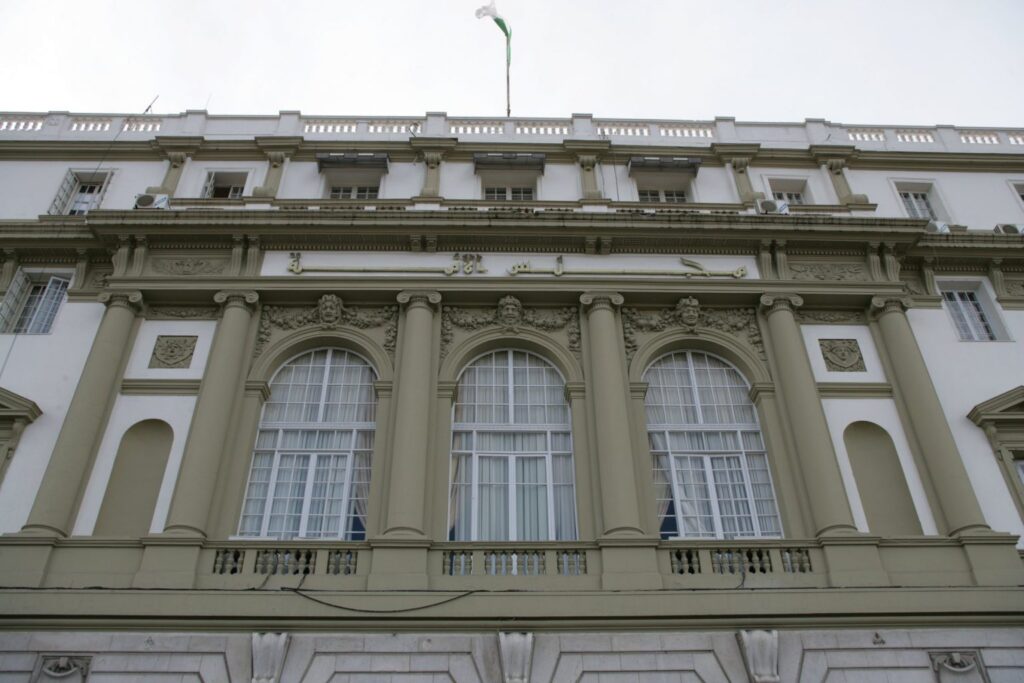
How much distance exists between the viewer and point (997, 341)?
67.0 ft

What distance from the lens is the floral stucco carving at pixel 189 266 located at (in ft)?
66.4

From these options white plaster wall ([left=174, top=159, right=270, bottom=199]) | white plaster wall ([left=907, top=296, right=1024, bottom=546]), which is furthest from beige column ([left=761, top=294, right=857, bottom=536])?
white plaster wall ([left=174, top=159, right=270, bottom=199])

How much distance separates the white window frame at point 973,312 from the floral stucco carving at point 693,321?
194 inches

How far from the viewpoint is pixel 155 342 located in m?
19.4

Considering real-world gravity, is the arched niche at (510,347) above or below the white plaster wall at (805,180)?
below

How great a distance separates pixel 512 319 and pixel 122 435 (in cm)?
870

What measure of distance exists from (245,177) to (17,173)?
601 centimetres

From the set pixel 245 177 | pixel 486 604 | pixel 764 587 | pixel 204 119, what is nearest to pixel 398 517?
pixel 486 604

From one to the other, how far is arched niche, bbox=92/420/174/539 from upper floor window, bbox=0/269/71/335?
4.16m

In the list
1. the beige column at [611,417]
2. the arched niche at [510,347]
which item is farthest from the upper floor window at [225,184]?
the beige column at [611,417]

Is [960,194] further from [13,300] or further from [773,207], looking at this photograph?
[13,300]

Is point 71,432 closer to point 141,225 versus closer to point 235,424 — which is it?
point 235,424

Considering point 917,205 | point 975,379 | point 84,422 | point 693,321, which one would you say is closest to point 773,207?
point 693,321

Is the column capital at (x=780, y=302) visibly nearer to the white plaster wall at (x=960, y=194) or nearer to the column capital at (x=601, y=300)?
the column capital at (x=601, y=300)
